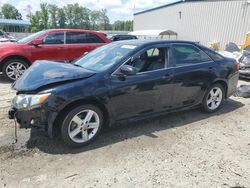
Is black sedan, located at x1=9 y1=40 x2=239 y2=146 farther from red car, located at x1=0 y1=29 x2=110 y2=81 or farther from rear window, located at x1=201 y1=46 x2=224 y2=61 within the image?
red car, located at x1=0 y1=29 x2=110 y2=81

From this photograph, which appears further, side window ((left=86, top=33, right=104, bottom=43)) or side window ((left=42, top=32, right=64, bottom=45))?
side window ((left=86, top=33, right=104, bottom=43))

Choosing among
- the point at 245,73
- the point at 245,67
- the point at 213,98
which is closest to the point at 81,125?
the point at 213,98

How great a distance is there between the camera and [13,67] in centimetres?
728

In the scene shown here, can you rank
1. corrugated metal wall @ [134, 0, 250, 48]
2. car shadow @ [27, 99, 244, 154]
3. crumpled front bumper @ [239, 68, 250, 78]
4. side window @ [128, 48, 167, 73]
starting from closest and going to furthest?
car shadow @ [27, 99, 244, 154] < side window @ [128, 48, 167, 73] < crumpled front bumper @ [239, 68, 250, 78] < corrugated metal wall @ [134, 0, 250, 48]

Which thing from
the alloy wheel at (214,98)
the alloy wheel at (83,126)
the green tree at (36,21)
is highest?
the green tree at (36,21)

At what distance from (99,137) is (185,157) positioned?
1.38 m

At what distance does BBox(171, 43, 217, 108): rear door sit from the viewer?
430cm

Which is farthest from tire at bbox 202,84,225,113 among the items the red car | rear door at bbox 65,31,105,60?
rear door at bbox 65,31,105,60

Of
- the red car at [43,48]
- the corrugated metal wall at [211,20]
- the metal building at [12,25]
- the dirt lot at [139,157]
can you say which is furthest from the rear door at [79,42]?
the metal building at [12,25]

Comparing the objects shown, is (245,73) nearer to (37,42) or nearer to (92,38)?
(92,38)

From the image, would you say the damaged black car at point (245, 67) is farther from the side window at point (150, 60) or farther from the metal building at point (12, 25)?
the metal building at point (12, 25)

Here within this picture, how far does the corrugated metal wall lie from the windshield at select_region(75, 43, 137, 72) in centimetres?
1625

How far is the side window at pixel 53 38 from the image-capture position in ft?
25.0

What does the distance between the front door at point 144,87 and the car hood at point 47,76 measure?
1.72 feet
